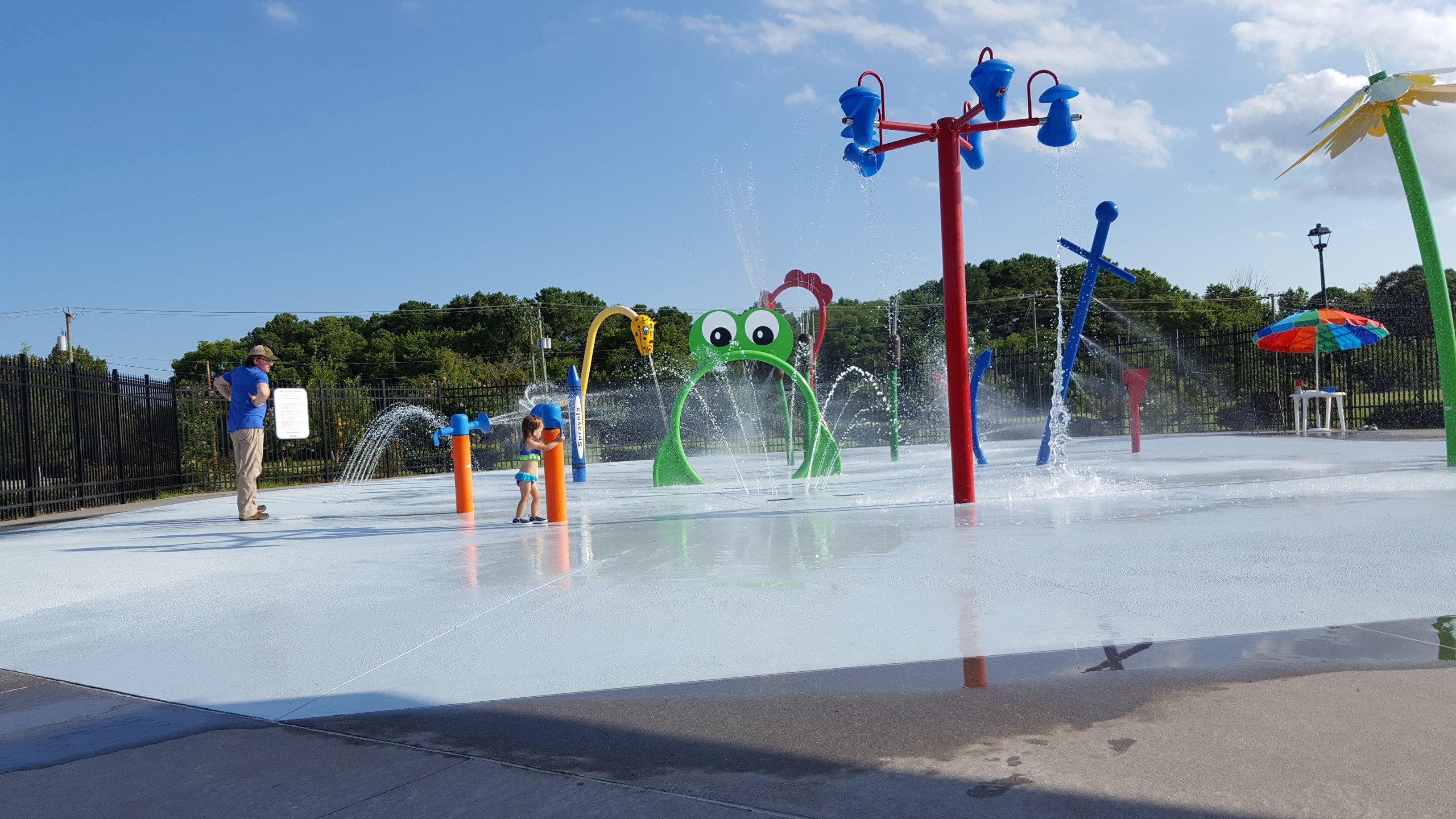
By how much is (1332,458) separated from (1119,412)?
15.2 meters

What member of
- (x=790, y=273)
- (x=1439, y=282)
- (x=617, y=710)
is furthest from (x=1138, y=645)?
(x=790, y=273)

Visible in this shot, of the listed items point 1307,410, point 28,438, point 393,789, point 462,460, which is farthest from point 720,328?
point 1307,410

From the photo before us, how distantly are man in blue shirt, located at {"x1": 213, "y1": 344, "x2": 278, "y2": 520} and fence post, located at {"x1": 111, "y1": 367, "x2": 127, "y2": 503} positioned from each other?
539 centimetres

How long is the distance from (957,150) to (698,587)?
496cm

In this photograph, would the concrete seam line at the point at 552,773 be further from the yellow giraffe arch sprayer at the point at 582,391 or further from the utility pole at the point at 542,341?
the utility pole at the point at 542,341

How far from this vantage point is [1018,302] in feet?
155

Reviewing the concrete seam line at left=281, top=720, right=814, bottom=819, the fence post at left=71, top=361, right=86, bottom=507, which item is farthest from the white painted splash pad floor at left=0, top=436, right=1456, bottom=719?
the fence post at left=71, top=361, right=86, bottom=507

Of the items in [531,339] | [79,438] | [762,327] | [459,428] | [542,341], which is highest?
[531,339]

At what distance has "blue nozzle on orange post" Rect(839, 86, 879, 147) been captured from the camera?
7.91m

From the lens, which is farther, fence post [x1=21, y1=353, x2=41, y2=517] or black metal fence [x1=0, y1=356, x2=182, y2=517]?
fence post [x1=21, y1=353, x2=41, y2=517]

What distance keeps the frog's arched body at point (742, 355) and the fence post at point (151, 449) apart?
29.9 ft

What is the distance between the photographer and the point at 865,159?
880 centimetres

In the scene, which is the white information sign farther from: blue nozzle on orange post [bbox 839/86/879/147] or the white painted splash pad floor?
blue nozzle on orange post [bbox 839/86/879/147]

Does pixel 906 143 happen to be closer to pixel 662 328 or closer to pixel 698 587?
pixel 698 587
